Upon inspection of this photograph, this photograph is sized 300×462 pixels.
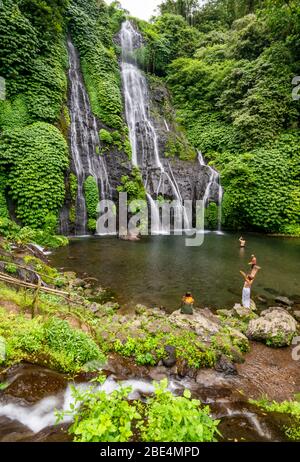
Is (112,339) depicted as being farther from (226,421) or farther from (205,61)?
(205,61)

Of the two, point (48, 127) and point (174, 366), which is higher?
point (48, 127)

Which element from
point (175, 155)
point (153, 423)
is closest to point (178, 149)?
point (175, 155)

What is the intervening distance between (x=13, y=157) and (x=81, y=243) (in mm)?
6146

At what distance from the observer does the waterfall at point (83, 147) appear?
18.0 metres

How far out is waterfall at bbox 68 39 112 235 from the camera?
59.1 feet

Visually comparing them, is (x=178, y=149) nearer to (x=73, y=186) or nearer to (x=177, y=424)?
(x=73, y=186)

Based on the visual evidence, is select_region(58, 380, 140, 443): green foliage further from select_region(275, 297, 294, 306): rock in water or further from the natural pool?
select_region(275, 297, 294, 306): rock in water

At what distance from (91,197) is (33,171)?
4.18 m

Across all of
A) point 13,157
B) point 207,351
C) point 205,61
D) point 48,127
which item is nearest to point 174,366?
point 207,351

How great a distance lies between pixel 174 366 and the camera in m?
5.27

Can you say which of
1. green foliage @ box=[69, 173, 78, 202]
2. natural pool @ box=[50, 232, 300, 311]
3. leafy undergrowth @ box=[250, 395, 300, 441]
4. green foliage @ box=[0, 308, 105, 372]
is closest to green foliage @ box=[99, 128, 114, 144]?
green foliage @ box=[69, 173, 78, 202]

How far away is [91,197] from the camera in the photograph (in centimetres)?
1820
